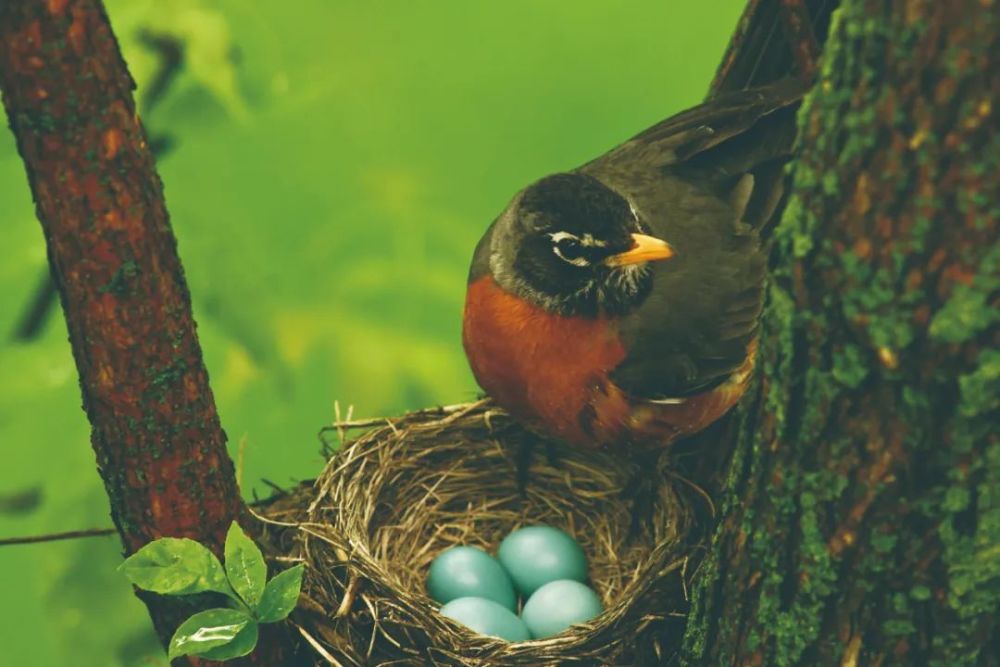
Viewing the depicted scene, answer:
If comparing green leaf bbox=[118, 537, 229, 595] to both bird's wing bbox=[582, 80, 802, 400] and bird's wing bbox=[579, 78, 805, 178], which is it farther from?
bird's wing bbox=[579, 78, 805, 178]

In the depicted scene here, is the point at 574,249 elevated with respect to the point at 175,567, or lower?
elevated

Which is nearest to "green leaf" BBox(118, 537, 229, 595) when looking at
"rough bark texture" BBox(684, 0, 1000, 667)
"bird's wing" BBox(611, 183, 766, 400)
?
"rough bark texture" BBox(684, 0, 1000, 667)

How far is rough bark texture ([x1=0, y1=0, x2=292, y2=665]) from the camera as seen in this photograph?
1.61 meters

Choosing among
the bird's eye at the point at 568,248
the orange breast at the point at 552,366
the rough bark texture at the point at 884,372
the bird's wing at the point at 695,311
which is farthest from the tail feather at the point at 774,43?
the rough bark texture at the point at 884,372

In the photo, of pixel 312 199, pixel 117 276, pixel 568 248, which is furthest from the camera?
pixel 312 199

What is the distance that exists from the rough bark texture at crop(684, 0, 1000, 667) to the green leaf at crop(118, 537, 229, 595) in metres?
0.89

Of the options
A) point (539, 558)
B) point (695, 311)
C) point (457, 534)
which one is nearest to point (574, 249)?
point (695, 311)

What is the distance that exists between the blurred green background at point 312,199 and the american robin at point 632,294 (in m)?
0.67

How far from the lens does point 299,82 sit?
11.8 feet

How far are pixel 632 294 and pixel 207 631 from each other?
1.24 meters

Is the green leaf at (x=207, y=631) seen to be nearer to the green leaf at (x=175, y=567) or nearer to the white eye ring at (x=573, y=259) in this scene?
the green leaf at (x=175, y=567)

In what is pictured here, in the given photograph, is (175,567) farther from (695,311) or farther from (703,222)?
(703,222)

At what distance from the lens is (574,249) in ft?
8.53

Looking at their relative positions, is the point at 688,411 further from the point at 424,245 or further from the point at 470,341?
the point at 424,245
